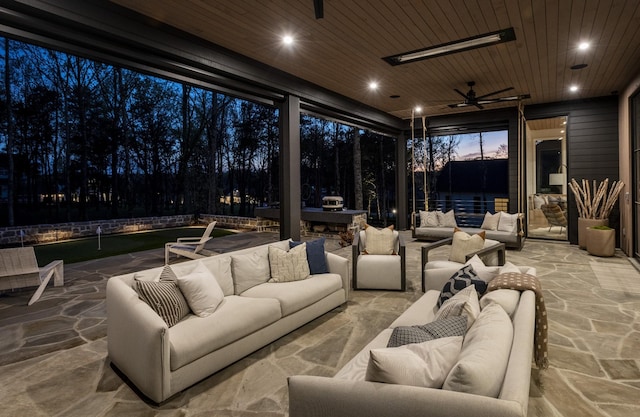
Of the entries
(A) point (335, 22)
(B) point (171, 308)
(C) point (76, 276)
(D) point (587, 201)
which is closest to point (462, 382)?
(B) point (171, 308)

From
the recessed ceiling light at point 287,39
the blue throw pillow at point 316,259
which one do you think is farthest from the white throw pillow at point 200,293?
the recessed ceiling light at point 287,39

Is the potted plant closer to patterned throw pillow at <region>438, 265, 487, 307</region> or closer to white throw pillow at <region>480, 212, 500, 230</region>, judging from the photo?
white throw pillow at <region>480, 212, 500, 230</region>

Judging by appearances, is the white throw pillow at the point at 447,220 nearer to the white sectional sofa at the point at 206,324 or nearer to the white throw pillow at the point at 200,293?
the white sectional sofa at the point at 206,324

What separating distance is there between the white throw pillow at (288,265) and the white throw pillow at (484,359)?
7.60ft

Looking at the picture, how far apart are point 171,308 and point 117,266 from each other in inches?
176

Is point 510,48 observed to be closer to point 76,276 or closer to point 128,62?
point 128,62

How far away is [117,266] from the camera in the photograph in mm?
6336

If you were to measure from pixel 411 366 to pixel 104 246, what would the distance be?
367 inches

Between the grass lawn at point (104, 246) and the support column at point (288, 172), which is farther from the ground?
the support column at point (288, 172)

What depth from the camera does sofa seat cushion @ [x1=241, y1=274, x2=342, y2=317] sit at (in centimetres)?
333

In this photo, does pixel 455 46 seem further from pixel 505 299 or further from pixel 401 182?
pixel 401 182

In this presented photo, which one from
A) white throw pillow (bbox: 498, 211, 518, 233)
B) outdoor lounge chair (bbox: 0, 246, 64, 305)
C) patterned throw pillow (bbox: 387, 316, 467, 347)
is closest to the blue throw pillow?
patterned throw pillow (bbox: 387, 316, 467, 347)

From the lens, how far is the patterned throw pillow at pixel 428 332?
5.41 ft

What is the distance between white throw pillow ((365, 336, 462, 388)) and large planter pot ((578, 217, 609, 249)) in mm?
7417
